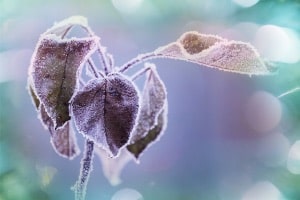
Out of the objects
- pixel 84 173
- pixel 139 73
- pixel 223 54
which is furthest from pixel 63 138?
pixel 223 54

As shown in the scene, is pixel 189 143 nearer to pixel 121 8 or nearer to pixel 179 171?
pixel 179 171

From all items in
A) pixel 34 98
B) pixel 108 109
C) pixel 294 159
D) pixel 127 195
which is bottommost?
pixel 294 159

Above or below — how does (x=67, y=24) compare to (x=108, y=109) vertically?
above

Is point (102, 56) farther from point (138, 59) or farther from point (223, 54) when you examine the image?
point (223, 54)

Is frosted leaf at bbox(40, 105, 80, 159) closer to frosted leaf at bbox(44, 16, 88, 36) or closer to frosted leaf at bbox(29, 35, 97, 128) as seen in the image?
frosted leaf at bbox(29, 35, 97, 128)

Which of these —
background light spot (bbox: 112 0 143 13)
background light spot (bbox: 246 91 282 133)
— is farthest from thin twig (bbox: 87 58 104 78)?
background light spot (bbox: 246 91 282 133)

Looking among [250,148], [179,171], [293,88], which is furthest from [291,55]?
[179,171]
